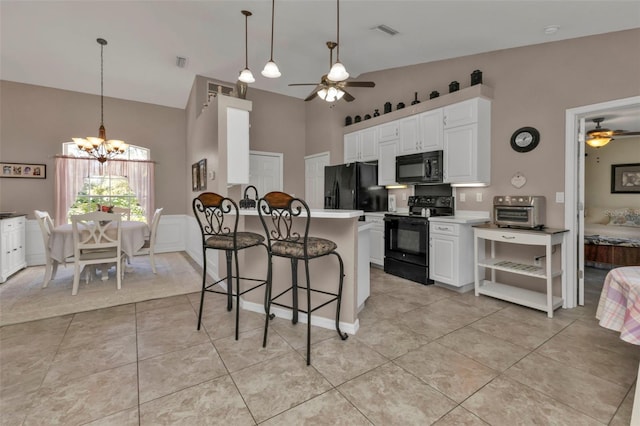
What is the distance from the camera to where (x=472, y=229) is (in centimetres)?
358

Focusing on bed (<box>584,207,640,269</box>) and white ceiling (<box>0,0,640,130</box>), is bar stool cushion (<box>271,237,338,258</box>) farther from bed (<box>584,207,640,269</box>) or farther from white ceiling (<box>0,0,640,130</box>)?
bed (<box>584,207,640,269</box>)

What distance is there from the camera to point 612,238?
4652 mm

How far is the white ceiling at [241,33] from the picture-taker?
2.88 metres

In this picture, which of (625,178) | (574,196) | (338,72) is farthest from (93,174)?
(625,178)

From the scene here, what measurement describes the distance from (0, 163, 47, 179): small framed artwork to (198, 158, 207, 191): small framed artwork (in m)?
2.84

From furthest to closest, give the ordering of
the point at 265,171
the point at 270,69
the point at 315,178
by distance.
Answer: the point at 315,178, the point at 265,171, the point at 270,69

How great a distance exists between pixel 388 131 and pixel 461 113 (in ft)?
3.87

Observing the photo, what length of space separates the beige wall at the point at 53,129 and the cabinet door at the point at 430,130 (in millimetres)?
4951

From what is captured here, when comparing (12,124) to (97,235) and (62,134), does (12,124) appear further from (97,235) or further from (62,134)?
(97,235)


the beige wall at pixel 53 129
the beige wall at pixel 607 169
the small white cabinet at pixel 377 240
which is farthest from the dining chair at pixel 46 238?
the beige wall at pixel 607 169

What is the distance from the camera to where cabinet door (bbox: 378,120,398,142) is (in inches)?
177

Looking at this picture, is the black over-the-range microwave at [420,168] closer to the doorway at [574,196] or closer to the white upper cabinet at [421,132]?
the white upper cabinet at [421,132]

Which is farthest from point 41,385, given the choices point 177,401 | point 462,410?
point 462,410

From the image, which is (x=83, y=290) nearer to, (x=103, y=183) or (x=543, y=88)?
(x=103, y=183)
